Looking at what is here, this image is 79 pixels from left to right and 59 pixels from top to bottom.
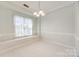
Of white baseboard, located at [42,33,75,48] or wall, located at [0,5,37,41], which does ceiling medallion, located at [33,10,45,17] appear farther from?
white baseboard, located at [42,33,75,48]

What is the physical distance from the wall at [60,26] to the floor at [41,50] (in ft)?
0.49

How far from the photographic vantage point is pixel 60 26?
2.40 m

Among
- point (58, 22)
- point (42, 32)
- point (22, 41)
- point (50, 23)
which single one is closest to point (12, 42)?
point (22, 41)

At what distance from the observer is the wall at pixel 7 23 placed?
7.12 feet

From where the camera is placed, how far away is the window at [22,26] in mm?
2336

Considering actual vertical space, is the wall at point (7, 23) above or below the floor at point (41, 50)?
above

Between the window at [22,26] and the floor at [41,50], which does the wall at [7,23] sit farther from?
the floor at [41,50]

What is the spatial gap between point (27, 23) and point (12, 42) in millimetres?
626

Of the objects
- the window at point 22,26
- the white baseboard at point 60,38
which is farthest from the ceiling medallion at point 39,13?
the white baseboard at point 60,38

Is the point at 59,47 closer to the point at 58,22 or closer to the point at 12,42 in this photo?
the point at 58,22

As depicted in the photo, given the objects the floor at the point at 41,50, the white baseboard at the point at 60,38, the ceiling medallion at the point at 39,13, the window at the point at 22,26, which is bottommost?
the floor at the point at 41,50

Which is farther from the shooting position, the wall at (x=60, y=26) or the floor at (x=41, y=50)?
the wall at (x=60, y=26)

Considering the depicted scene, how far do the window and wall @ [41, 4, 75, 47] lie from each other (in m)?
0.36

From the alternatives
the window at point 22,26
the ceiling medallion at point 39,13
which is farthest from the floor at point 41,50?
the ceiling medallion at point 39,13
